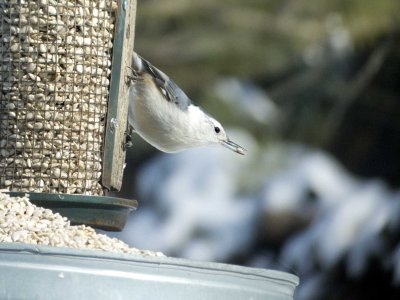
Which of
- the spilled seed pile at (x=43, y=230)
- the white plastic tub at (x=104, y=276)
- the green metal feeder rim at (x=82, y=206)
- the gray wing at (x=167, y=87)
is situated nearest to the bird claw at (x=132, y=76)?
the gray wing at (x=167, y=87)

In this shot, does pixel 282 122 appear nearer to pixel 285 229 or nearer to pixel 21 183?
pixel 285 229

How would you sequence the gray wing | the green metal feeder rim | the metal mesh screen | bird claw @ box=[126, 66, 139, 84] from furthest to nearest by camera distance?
the gray wing
bird claw @ box=[126, 66, 139, 84]
the metal mesh screen
the green metal feeder rim

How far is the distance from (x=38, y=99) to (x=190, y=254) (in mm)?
4416

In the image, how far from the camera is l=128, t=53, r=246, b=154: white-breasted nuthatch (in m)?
4.79

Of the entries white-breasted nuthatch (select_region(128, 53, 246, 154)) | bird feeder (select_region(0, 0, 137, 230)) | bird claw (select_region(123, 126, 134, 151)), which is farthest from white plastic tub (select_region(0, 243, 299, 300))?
white-breasted nuthatch (select_region(128, 53, 246, 154))

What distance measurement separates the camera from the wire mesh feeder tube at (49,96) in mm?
4094

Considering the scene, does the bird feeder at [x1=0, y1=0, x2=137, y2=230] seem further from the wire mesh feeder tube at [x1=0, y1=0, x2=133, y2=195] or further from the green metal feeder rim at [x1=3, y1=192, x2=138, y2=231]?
the green metal feeder rim at [x1=3, y1=192, x2=138, y2=231]

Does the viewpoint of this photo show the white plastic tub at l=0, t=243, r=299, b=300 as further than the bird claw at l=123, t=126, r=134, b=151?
No

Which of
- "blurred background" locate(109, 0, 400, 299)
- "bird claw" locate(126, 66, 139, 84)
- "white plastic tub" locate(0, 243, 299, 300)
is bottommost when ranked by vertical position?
"blurred background" locate(109, 0, 400, 299)

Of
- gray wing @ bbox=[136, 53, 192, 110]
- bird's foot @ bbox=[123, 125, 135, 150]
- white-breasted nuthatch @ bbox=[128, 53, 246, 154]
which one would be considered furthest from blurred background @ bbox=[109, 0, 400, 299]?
bird's foot @ bbox=[123, 125, 135, 150]

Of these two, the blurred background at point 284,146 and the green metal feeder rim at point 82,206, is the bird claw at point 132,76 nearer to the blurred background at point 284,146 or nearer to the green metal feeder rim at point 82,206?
the green metal feeder rim at point 82,206

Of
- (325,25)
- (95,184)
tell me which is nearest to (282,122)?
(325,25)

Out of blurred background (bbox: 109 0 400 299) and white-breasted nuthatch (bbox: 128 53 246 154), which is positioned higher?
white-breasted nuthatch (bbox: 128 53 246 154)

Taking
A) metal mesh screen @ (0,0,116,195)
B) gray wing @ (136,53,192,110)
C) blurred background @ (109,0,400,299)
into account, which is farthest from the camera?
blurred background @ (109,0,400,299)
